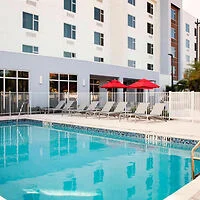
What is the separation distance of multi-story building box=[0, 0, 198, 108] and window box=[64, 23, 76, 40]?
0.08 meters

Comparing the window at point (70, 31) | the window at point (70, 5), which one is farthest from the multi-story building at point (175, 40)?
the window at point (70, 5)

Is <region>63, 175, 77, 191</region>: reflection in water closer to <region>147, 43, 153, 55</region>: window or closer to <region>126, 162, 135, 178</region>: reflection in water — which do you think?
<region>126, 162, 135, 178</region>: reflection in water

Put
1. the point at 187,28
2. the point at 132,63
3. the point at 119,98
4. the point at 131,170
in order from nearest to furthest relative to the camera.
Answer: the point at 131,170 < the point at 119,98 < the point at 132,63 < the point at 187,28

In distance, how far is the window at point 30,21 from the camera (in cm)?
1996

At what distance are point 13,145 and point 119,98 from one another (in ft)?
47.0

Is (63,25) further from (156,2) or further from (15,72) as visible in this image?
(156,2)

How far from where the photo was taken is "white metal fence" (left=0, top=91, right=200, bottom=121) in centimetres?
1385

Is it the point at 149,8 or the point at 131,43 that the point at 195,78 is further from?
the point at 149,8

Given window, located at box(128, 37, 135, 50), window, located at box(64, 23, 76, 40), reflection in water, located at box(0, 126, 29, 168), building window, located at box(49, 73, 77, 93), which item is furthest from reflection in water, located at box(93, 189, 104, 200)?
window, located at box(128, 37, 135, 50)

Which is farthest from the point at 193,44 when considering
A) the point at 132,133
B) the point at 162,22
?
the point at 132,133

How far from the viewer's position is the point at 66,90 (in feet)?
74.0

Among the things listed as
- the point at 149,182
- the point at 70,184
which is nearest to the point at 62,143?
the point at 70,184

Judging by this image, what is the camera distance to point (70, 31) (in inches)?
917

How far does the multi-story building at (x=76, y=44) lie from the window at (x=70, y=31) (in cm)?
8
